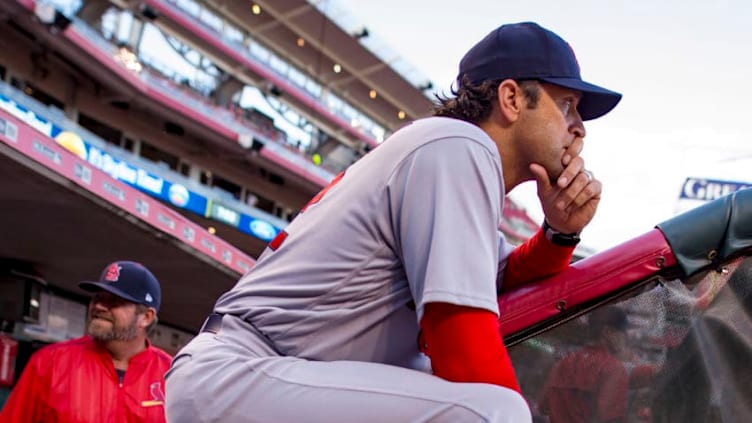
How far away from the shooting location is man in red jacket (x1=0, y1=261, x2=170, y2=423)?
14.9ft

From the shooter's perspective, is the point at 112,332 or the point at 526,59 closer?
the point at 526,59

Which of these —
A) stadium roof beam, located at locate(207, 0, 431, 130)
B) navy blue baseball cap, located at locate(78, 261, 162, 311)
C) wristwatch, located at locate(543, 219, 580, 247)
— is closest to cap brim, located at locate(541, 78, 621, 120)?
wristwatch, located at locate(543, 219, 580, 247)

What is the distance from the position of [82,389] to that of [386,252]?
11.8 feet

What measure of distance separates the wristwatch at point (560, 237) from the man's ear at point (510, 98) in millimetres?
421

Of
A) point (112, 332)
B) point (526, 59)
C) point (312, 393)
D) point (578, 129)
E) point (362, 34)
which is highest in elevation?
point (362, 34)

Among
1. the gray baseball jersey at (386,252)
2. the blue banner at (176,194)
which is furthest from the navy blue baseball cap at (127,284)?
the blue banner at (176,194)

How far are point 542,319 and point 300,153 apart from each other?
4213cm

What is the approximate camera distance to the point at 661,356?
2129 mm

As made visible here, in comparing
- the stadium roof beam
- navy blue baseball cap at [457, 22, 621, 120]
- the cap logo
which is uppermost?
the stadium roof beam

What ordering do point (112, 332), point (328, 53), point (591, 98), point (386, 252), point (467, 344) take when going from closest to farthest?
point (467, 344) < point (386, 252) < point (591, 98) < point (112, 332) < point (328, 53)

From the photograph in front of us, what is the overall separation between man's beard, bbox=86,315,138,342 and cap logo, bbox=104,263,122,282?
24 cm

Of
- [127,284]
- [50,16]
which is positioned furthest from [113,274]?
[50,16]

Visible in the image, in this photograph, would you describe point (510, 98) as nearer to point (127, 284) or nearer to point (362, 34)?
point (127, 284)

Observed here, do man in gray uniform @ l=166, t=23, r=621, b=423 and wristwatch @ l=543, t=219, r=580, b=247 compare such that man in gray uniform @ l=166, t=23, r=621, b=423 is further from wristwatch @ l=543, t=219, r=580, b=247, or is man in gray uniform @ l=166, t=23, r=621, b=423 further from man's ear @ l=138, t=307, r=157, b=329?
man's ear @ l=138, t=307, r=157, b=329
